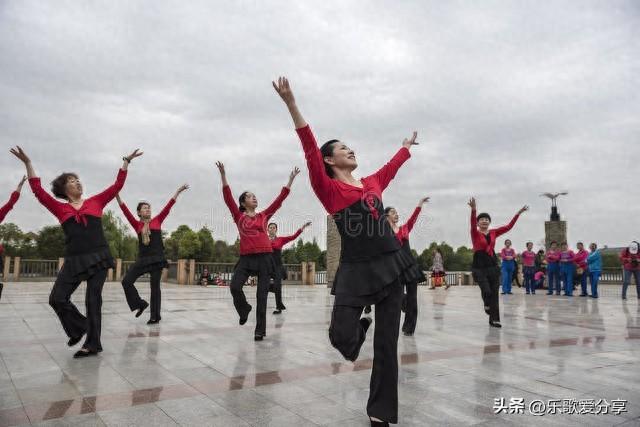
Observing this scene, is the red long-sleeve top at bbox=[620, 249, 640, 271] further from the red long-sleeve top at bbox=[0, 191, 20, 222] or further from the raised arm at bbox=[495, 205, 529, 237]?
the red long-sleeve top at bbox=[0, 191, 20, 222]

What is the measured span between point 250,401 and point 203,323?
15.9 feet

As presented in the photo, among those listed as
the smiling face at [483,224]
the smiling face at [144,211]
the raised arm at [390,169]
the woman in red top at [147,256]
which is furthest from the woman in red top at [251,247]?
the smiling face at [483,224]

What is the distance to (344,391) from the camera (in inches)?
154

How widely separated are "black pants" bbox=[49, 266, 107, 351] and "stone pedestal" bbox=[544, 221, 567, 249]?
25126 mm

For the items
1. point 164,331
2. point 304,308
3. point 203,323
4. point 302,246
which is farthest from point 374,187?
point 302,246

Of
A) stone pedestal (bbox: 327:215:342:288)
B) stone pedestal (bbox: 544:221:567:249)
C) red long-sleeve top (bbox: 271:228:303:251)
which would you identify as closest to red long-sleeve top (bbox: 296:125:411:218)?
red long-sleeve top (bbox: 271:228:303:251)

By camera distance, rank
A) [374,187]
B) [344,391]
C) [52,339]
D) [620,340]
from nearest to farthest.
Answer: [374,187] < [344,391] < [52,339] < [620,340]

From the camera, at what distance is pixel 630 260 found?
14.6 meters

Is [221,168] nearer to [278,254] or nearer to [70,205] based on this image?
[70,205]

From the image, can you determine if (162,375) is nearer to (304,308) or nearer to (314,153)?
(314,153)

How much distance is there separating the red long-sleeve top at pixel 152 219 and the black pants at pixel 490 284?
5.78 meters

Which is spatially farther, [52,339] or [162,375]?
[52,339]

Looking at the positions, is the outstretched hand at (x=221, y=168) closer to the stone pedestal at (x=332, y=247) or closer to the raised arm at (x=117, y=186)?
the raised arm at (x=117, y=186)

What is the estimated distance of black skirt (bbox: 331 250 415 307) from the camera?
3098 millimetres
